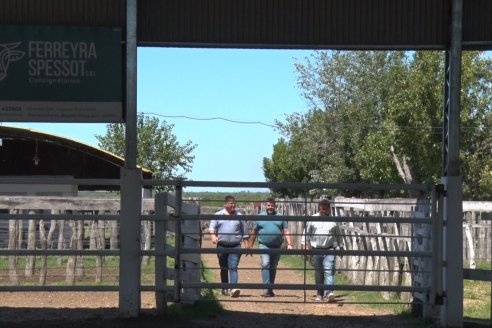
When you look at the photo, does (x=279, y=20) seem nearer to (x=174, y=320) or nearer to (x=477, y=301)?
(x=174, y=320)

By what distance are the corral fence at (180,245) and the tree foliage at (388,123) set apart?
5297 millimetres

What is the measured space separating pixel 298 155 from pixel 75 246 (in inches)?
1313

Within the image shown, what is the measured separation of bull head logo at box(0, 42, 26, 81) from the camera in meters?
10.3

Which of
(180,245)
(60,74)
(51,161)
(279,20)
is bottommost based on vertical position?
(180,245)

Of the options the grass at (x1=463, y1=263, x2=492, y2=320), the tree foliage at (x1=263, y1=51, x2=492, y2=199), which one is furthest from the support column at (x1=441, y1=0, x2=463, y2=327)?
the tree foliage at (x1=263, y1=51, x2=492, y2=199)

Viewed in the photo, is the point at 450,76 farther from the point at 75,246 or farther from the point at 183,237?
the point at 75,246

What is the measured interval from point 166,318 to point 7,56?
3.74 metres

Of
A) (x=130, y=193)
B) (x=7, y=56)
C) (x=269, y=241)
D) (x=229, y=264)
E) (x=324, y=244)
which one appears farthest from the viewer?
(x=229, y=264)

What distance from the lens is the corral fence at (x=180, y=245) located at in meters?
9.88

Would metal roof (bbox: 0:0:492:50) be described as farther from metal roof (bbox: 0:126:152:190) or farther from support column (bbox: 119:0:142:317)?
metal roof (bbox: 0:126:152:190)

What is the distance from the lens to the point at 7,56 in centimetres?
1030

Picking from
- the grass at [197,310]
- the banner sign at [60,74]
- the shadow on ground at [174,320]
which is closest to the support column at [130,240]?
the shadow on ground at [174,320]

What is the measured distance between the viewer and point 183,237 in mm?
10938

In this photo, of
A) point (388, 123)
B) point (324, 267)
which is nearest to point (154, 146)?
point (388, 123)
